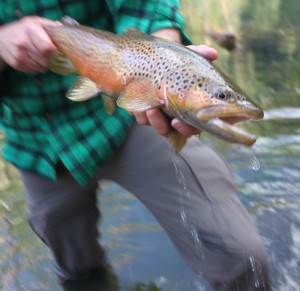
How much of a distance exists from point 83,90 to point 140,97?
25 cm

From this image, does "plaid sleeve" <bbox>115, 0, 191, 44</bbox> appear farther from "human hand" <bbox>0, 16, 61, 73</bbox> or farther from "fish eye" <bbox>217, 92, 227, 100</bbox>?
"fish eye" <bbox>217, 92, 227, 100</bbox>

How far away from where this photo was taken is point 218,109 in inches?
55.9

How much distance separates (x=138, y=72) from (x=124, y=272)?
159 cm

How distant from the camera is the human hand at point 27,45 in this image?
5.26ft

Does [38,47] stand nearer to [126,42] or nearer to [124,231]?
[126,42]

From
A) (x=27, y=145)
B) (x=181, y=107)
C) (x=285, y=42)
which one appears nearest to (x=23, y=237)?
(x=27, y=145)

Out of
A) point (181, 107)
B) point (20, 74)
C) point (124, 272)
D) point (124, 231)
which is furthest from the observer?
point (124, 231)

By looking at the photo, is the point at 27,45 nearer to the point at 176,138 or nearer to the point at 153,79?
the point at 153,79

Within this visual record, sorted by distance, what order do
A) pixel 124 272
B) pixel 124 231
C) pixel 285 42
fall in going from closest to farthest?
pixel 124 272, pixel 124 231, pixel 285 42

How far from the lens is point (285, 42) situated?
8.88 metres

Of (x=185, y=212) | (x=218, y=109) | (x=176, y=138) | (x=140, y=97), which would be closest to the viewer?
(x=218, y=109)

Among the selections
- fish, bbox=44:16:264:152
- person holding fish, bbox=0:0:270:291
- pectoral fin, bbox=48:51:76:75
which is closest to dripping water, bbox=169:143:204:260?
person holding fish, bbox=0:0:270:291

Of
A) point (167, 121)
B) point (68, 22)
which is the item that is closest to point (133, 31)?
point (68, 22)

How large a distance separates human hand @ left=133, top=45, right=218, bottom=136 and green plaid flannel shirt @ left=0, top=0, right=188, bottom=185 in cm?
37
